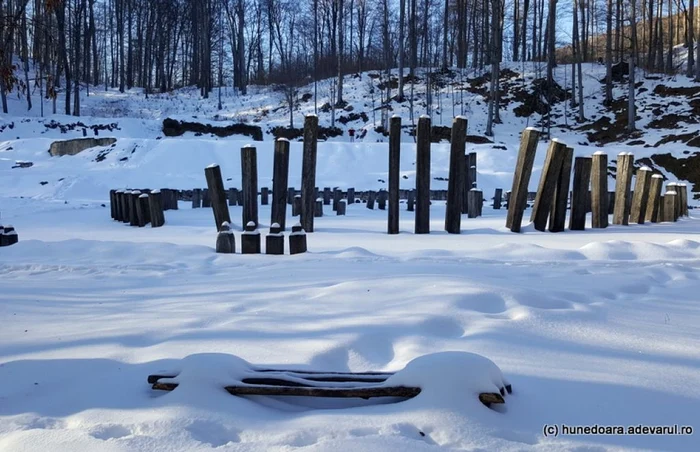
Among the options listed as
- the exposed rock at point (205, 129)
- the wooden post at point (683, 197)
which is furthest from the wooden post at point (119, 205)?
the exposed rock at point (205, 129)

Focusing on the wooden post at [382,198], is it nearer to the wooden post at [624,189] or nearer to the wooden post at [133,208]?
the wooden post at [133,208]

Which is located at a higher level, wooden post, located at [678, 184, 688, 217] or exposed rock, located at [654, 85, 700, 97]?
exposed rock, located at [654, 85, 700, 97]

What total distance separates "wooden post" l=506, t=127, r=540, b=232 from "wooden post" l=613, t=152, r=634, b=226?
207 centimetres

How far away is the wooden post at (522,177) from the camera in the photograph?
8123 mm

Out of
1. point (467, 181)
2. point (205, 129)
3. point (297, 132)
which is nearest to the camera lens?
point (467, 181)

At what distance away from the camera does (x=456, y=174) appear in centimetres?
831

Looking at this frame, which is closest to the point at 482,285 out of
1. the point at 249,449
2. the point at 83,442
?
the point at 249,449

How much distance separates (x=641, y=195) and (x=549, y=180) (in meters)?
2.50

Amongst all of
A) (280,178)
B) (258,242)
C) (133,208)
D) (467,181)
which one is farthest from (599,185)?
(133,208)

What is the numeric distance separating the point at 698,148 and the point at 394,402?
2596cm

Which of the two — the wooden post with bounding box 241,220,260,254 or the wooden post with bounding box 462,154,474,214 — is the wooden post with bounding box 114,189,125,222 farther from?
the wooden post with bounding box 462,154,474,214

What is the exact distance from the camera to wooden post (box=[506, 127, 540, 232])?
8123 millimetres

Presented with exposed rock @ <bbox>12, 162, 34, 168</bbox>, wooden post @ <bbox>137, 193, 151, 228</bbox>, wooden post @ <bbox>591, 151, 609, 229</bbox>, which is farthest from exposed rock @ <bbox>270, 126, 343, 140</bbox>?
wooden post @ <bbox>591, 151, 609, 229</bbox>

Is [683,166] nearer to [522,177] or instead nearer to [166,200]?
[522,177]
